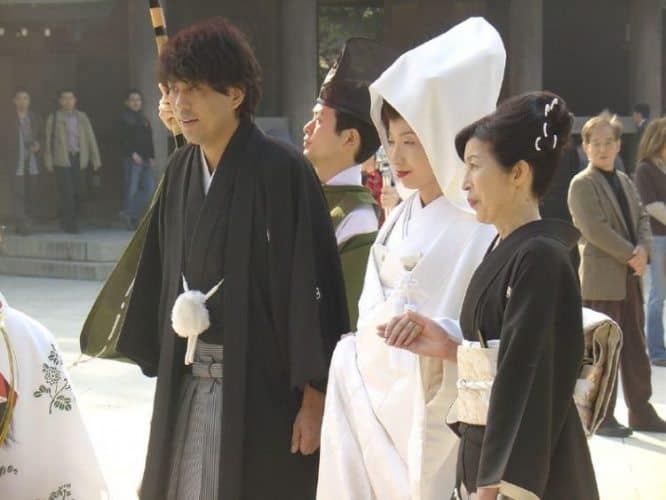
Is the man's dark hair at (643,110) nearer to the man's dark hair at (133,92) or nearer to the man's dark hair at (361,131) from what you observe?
the man's dark hair at (133,92)

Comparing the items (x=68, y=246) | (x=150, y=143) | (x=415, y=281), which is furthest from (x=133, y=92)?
(x=415, y=281)

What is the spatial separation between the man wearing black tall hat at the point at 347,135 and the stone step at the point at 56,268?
894cm

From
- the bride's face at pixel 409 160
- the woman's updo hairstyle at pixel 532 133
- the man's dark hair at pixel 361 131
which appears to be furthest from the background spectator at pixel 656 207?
the woman's updo hairstyle at pixel 532 133

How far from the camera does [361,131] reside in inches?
146

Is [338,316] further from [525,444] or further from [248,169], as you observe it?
[525,444]

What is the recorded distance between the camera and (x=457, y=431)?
2.57 m

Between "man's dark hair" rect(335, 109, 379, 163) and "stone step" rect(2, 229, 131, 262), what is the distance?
29.8 feet

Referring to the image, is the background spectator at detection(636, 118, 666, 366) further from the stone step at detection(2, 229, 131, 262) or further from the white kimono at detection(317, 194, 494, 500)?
the stone step at detection(2, 229, 131, 262)

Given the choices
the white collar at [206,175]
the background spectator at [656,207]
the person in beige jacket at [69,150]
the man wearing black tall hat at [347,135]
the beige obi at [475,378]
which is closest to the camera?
the beige obi at [475,378]

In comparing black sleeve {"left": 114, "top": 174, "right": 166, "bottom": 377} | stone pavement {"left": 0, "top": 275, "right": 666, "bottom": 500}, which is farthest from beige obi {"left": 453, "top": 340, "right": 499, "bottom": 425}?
stone pavement {"left": 0, "top": 275, "right": 666, "bottom": 500}

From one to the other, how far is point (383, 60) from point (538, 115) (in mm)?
1334

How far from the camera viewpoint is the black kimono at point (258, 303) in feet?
10.0

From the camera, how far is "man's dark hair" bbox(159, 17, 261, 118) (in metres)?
3.08

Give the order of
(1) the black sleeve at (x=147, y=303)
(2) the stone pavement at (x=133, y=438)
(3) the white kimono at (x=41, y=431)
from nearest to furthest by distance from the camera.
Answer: (3) the white kimono at (x=41, y=431)
(1) the black sleeve at (x=147, y=303)
(2) the stone pavement at (x=133, y=438)
